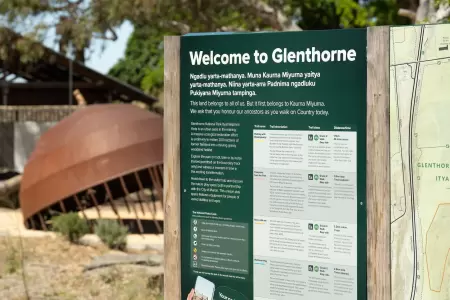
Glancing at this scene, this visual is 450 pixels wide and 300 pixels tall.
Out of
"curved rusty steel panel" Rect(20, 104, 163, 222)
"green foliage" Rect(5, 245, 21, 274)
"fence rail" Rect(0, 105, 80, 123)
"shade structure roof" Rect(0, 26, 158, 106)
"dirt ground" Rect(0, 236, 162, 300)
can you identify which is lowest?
"dirt ground" Rect(0, 236, 162, 300)

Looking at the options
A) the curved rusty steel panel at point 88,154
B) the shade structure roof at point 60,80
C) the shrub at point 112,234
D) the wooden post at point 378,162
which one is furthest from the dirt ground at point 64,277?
the shade structure roof at point 60,80

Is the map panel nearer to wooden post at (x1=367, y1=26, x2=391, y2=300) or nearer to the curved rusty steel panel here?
wooden post at (x1=367, y1=26, x2=391, y2=300)

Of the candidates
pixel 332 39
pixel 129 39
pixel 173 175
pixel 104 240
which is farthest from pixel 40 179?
pixel 129 39

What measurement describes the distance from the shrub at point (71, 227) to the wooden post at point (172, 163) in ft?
24.9

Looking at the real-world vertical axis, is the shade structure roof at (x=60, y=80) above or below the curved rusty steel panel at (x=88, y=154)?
above

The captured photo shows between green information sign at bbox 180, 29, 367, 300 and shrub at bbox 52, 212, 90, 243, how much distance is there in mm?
7679

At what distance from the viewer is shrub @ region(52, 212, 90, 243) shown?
1226 centimetres

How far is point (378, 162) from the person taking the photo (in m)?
4.25

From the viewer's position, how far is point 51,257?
11.0 m

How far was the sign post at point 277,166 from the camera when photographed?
4281mm

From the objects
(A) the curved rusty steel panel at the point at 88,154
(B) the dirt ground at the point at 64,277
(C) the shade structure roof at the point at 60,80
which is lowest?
(B) the dirt ground at the point at 64,277

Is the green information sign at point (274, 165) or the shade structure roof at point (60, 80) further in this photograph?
the shade structure roof at point (60, 80)

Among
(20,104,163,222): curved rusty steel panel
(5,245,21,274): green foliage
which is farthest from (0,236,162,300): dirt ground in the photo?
(20,104,163,222): curved rusty steel panel

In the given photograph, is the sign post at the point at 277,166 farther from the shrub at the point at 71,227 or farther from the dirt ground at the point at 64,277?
the shrub at the point at 71,227
